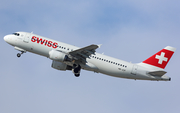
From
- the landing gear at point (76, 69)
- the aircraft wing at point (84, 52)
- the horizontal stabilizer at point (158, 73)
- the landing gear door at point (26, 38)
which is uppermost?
the landing gear door at point (26, 38)

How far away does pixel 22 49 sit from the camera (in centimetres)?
4547

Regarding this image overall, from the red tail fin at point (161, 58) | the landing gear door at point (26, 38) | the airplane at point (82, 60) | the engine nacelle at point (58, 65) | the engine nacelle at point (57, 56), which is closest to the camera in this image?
the engine nacelle at point (57, 56)

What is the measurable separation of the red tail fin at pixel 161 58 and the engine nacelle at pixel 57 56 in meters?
14.5

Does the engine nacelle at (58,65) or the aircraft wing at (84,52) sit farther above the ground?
the aircraft wing at (84,52)

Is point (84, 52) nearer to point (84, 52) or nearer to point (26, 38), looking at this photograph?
point (84, 52)

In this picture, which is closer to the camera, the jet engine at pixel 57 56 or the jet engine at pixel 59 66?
the jet engine at pixel 57 56

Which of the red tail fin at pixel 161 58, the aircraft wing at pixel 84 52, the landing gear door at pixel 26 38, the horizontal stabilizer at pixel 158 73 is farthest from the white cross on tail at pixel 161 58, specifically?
the landing gear door at pixel 26 38

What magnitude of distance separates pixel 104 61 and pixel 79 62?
4.09m

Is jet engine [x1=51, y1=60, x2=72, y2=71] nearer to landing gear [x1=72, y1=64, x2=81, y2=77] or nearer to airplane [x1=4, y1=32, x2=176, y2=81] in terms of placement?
airplane [x1=4, y1=32, x2=176, y2=81]

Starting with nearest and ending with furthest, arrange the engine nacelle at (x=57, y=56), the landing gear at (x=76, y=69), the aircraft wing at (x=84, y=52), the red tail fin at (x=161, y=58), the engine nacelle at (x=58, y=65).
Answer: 1. the aircraft wing at (x=84, y=52)
2. the engine nacelle at (x=57, y=56)
3. the landing gear at (x=76, y=69)
4. the red tail fin at (x=161, y=58)
5. the engine nacelle at (x=58, y=65)

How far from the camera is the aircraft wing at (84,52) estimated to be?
41325 millimetres

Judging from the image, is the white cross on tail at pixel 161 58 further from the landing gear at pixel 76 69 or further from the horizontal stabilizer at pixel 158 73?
the landing gear at pixel 76 69

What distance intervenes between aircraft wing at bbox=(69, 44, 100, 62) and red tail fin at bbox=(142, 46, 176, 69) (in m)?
10.9

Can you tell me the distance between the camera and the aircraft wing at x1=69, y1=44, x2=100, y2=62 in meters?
41.3
